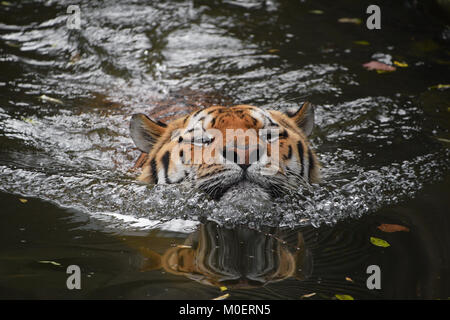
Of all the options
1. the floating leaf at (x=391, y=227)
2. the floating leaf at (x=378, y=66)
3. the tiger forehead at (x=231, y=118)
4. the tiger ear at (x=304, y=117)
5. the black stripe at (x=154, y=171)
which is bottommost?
the floating leaf at (x=391, y=227)

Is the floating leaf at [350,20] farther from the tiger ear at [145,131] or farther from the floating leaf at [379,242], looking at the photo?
the floating leaf at [379,242]

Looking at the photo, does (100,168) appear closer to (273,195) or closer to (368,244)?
(273,195)

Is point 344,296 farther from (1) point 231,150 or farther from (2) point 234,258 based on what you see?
(1) point 231,150

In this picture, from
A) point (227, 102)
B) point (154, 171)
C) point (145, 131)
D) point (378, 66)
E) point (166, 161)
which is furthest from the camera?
point (378, 66)

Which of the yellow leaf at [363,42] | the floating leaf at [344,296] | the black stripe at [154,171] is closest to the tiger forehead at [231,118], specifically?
the black stripe at [154,171]

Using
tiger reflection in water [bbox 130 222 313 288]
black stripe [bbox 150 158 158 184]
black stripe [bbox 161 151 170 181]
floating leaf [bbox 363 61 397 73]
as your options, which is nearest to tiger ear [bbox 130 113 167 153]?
black stripe [bbox 150 158 158 184]

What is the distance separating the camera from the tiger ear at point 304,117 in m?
3.95

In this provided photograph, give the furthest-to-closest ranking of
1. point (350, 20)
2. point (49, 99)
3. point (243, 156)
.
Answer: point (350, 20) → point (49, 99) → point (243, 156)

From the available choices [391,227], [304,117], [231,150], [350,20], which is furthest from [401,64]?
[231,150]

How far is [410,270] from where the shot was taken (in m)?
2.88

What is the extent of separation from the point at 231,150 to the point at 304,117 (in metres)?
1.02

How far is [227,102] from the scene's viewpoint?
528 centimetres

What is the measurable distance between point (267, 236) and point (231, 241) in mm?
215

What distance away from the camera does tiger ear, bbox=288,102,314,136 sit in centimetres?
395
